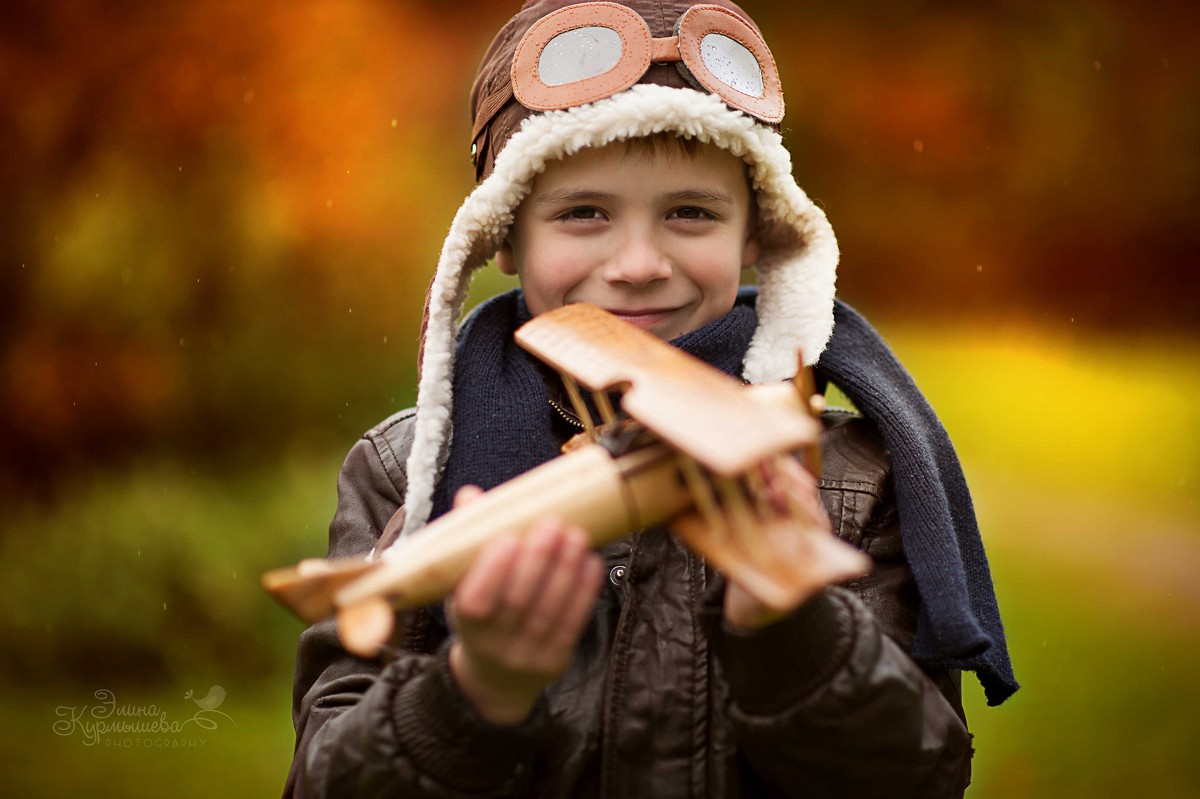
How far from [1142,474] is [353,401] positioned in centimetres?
182

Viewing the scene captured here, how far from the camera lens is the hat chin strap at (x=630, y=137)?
1.13 m

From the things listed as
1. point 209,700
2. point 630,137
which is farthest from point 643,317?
point 209,700

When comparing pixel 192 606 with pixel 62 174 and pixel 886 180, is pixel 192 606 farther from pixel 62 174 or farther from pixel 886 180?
pixel 886 180

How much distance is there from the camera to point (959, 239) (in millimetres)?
2566

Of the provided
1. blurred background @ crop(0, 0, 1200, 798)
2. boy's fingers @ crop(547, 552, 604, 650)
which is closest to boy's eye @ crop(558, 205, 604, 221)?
boy's fingers @ crop(547, 552, 604, 650)

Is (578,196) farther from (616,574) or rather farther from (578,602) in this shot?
(578,602)

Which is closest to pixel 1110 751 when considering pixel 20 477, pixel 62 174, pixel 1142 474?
pixel 1142 474

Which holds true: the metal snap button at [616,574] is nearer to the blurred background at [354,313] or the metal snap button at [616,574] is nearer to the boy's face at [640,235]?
the boy's face at [640,235]

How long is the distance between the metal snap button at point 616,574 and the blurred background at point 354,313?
60.4 inches

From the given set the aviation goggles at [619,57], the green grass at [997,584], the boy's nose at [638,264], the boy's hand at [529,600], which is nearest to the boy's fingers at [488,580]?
the boy's hand at [529,600]

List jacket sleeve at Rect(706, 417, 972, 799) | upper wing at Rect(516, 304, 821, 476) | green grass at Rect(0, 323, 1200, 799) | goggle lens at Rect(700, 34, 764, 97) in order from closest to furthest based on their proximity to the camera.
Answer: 1. upper wing at Rect(516, 304, 821, 476)
2. jacket sleeve at Rect(706, 417, 972, 799)
3. goggle lens at Rect(700, 34, 764, 97)
4. green grass at Rect(0, 323, 1200, 799)

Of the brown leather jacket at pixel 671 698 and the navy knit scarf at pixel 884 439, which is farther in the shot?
the navy knit scarf at pixel 884 439

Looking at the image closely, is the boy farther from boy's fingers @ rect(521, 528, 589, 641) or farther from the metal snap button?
boy's fingers @ rect(521, 528, 589, 641)

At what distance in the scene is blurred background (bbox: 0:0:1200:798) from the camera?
243cm
